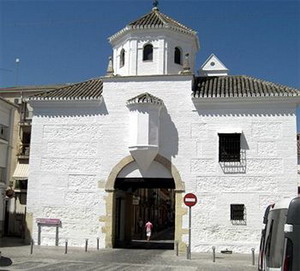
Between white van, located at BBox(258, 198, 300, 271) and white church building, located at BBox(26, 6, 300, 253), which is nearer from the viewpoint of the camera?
white van, located at BBox(258, 198, 300, 271)

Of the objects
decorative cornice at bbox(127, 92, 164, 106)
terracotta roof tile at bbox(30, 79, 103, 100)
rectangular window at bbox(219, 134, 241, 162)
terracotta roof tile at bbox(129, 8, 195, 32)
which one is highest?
terracotta roof tile at bbox(129, 8, 195, 32)

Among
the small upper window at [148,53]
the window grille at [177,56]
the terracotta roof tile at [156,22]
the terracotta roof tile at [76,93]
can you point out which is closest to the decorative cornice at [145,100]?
the terracotta roof tile at [76,93]

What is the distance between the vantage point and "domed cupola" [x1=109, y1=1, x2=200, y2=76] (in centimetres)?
2491

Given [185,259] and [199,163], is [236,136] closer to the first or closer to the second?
[199,163]

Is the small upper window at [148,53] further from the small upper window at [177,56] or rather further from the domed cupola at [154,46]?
the small upper window at [177,56]

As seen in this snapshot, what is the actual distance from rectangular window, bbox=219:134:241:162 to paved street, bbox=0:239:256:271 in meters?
4.50

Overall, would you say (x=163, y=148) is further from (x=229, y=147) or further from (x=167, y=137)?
(x=229, y=147)

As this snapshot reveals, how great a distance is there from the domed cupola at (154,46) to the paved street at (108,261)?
947 cm

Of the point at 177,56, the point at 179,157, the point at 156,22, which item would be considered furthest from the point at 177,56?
the point at 179,157

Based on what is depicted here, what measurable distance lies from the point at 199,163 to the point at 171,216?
52061 millimetres

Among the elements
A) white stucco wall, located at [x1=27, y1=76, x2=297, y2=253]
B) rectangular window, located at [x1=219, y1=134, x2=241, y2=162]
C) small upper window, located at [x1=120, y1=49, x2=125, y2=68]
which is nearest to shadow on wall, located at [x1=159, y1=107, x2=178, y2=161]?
white stucco wall, located at [x1=27, y1=76, x2=297, y2=253]

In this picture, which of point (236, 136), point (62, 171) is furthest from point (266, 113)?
point (62, 171)

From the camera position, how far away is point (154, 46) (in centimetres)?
2502

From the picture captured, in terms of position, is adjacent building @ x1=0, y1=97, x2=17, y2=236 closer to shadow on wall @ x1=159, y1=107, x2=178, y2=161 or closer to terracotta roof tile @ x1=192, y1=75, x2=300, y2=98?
shadow on wall @ x1=159, y1=107, x2=178, y2=161
